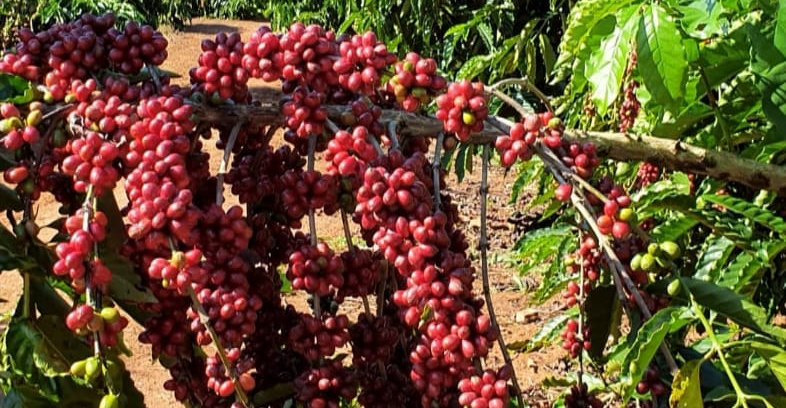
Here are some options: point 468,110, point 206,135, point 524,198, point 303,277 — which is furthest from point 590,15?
point 524,198

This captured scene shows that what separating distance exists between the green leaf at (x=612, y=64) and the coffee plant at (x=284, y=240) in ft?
0.91

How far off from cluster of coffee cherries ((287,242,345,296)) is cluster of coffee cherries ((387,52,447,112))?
0.23 m

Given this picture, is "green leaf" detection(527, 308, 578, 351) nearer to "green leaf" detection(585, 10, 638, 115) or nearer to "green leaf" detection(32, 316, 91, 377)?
"green leaf" detection(585, 10, 638, 115)

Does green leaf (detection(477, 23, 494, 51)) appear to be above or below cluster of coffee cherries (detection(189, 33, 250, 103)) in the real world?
below

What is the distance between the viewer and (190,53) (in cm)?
1792

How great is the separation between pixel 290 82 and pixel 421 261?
320 millimetres

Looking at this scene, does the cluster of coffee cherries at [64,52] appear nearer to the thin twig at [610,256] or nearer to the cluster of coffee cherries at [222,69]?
the cluster of coffee cherries at [222,69]

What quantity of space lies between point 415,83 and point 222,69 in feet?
0.78

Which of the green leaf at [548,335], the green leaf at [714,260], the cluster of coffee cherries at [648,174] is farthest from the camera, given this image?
the green leaf at [548,335]

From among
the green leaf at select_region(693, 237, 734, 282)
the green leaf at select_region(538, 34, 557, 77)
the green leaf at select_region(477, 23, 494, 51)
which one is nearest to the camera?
the green leaf at select_region(693, 237, 734, 282)

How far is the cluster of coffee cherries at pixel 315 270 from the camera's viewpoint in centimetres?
97

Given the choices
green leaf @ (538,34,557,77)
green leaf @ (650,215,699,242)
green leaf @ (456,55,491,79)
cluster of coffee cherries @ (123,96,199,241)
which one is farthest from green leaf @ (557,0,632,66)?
green leaf @ (538,34,557,77)

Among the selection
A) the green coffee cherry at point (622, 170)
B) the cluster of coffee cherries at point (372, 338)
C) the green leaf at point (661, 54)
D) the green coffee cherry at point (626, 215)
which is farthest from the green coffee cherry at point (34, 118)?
the green coffee cherry at point (622, 170)

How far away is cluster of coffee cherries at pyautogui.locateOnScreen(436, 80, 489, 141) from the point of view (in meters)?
1.04
